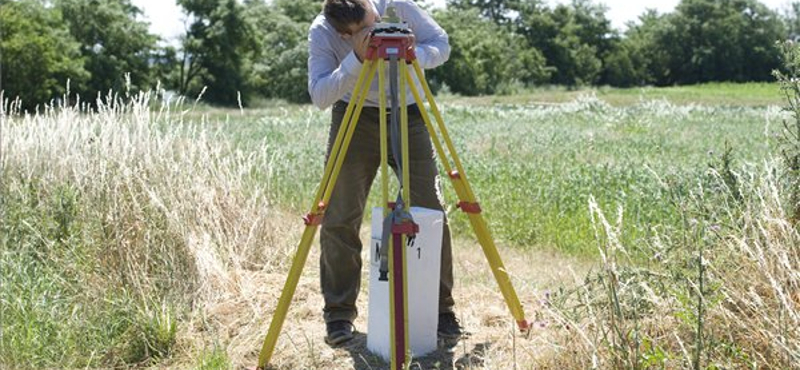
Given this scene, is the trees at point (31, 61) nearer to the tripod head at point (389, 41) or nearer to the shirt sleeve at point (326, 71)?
the shirt sleeve at point (326, 71)

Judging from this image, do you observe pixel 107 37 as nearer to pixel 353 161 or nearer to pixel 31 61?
pixel 31 61

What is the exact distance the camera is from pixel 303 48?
55656mm

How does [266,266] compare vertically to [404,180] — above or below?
below

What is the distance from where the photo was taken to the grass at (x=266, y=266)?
10.7ft

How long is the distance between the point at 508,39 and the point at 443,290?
79.2 metres

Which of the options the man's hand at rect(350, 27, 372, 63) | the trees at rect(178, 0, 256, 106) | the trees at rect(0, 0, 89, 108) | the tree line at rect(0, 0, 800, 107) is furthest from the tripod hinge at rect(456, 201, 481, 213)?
the trees at rect(178, 0, 256, 106)

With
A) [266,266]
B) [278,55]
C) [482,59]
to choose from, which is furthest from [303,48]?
[266,266]

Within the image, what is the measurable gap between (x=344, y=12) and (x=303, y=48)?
52455 millimetres

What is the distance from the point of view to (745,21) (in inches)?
3317

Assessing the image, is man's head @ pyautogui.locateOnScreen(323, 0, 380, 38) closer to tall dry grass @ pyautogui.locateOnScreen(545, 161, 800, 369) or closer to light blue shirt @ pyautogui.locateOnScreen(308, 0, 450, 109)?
light blue shirt @ pyautogui.locateOnScreen(308, 0, 450, 109)

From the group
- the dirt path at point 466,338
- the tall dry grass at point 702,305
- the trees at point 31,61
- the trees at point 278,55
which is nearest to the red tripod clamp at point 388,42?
the dirt path at point 466,338

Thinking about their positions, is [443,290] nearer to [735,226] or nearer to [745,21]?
[735,226]

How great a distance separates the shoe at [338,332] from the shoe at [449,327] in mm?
451

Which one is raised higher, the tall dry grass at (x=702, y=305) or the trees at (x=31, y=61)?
the tall dry grass at (x=702, y=305)
